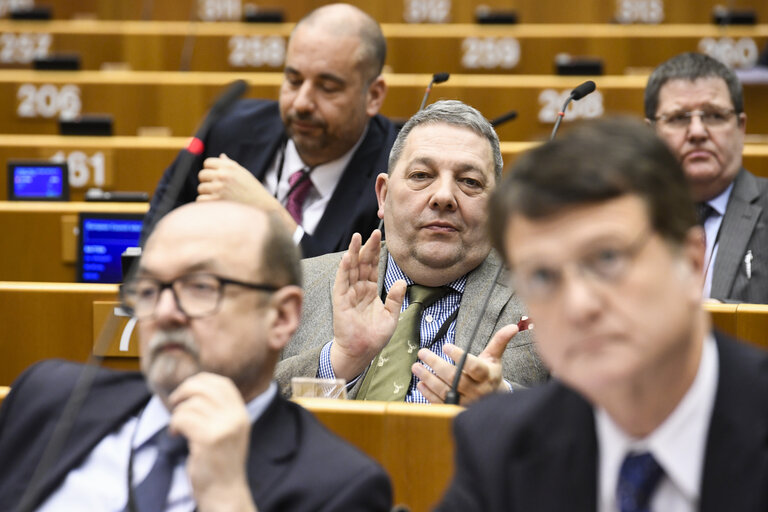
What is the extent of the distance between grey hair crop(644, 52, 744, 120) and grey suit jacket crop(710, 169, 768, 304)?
0.74ft

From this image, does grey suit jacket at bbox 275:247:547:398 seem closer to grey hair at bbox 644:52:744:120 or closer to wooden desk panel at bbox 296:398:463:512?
wooden desk panel at bbox 296:398:463:512

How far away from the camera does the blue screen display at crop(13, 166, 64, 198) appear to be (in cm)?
306

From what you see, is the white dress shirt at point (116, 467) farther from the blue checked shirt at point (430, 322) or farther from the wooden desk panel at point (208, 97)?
the wooden desk panel at point (208, 97)

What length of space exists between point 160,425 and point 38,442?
0.19 meters

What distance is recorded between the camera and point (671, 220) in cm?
95

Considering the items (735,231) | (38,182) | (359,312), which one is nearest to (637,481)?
(359,312)

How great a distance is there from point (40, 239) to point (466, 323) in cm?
139

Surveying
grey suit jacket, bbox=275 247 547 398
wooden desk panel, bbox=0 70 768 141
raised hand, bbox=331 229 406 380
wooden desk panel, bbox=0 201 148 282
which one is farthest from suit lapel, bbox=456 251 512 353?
wooden desk panel, bbox=0 70 768 141

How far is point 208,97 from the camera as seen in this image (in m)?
4.08

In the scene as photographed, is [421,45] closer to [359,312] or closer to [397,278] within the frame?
[397,278]

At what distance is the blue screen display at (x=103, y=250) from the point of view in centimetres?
265

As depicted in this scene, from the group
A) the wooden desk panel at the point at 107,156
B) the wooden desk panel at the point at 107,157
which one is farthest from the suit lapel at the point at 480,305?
the wooden desk panel at the point at 107,157

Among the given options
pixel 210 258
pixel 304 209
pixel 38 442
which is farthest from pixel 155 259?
pixel 304 209

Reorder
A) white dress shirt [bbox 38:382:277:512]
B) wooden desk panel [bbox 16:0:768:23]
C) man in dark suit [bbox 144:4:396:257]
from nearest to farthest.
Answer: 1. white dress shirt [bbox 38:382:277:512]
2. man in dark suit [bbox 144:4:396:257]
3. wooden desk panel [bbox 16:0:768:23]
